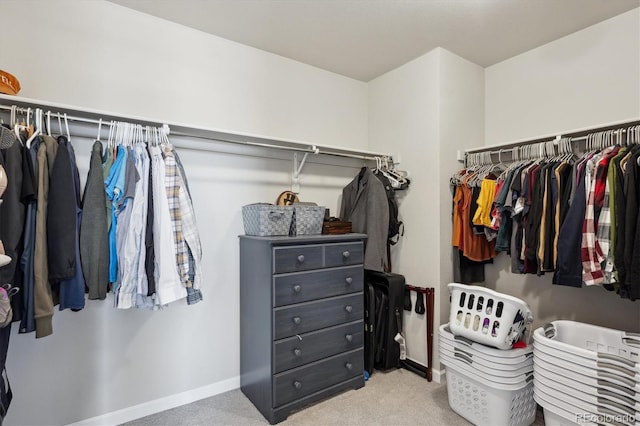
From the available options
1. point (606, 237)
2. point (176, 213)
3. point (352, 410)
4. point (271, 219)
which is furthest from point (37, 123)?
point (606, 237)

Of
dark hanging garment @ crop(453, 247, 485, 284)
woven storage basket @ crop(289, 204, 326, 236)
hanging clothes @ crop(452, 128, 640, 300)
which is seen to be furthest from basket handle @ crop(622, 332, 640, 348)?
Answer: woven storage basket @ crop(289, 204, 326, 236)

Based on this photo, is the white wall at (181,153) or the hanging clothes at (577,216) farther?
the white wall at (181,153)

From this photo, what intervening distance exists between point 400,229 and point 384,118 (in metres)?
1.00

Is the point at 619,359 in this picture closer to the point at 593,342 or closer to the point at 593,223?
the point at 593,342

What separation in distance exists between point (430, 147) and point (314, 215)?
1056 millimetres

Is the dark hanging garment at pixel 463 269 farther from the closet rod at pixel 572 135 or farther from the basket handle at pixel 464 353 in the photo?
the closet rod at pixel 572 135

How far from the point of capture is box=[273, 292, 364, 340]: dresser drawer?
1995 millimetres

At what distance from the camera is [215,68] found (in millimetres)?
2334

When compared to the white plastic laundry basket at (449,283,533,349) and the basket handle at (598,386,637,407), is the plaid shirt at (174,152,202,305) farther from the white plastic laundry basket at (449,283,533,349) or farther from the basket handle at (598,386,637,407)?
the basket handle at (598,386,637,407)

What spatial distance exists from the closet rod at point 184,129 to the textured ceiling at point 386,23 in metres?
0.75

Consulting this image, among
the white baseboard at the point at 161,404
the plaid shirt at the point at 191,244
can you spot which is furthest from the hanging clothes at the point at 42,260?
the white baseboard at the point at 161,404

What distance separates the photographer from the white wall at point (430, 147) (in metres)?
2.48

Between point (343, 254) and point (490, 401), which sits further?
point (343, 254)

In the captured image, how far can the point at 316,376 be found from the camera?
2.13 metres
